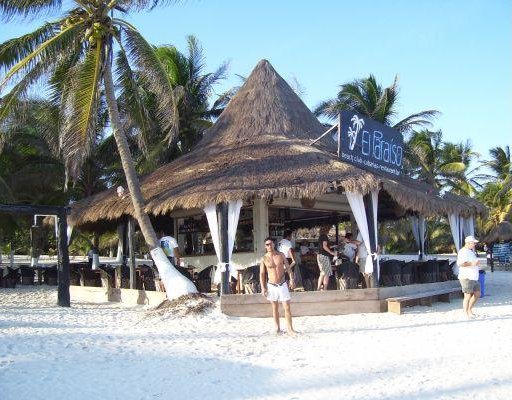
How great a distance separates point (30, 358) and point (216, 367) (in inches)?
87.5

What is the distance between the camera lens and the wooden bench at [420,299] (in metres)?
10.7

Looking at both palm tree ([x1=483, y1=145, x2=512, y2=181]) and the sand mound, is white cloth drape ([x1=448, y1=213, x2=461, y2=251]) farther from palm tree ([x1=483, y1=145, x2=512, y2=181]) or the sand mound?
palm tree ([x1=483, y1=145, x2=512, y2=181])

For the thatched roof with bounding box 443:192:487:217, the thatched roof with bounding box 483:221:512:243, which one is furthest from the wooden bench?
the thatched roof with bounding box 483:221:512:243

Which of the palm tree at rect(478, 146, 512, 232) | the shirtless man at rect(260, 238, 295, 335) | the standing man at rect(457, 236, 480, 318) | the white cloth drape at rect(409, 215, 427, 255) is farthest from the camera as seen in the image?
the palm tree at rect(478, 146, 512, 232)

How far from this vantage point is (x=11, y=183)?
20.5m

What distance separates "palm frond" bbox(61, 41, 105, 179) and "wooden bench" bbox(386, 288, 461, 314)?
6.73m

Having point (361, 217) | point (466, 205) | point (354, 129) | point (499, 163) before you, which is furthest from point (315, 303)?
point (499, 163)

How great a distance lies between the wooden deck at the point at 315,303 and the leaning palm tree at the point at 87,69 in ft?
2.87

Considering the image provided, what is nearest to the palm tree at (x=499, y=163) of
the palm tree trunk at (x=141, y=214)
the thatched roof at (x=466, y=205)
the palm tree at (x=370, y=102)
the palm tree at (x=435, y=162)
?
the palm tree at (x=435, y=162)

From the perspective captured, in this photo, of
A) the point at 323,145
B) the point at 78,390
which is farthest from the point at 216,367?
the point at 323,145

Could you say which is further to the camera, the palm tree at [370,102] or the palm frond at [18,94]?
the palm tree at [370,102]

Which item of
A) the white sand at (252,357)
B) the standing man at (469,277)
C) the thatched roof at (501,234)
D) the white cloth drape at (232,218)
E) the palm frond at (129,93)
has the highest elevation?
the palm frond at (129,93)

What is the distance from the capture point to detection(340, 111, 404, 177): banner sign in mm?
12023

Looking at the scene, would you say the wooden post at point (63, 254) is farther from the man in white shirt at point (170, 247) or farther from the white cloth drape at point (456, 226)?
the white cloth drape at point (456, 226)
